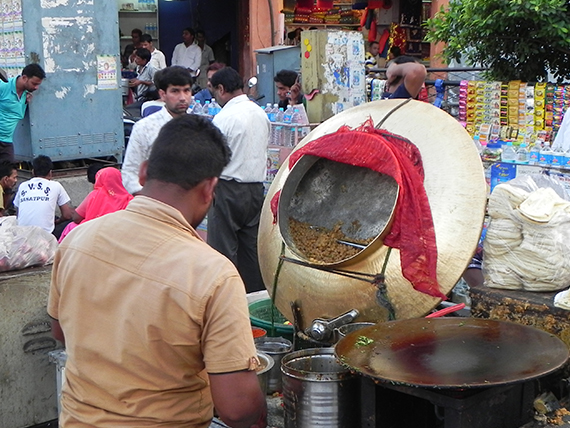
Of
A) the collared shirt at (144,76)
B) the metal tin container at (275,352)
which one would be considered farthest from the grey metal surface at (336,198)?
the collared shirt at (144,76)

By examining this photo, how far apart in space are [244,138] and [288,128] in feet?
3.62

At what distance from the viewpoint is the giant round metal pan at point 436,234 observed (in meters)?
3.40

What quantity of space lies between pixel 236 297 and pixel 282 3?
12381 millimetres

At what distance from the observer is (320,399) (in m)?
2.88

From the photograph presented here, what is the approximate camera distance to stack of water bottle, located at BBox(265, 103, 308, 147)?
6758 mm

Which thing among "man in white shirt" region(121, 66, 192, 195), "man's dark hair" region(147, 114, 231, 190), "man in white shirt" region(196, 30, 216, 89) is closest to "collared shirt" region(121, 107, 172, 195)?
"man in white shirt" region(121, 66, 192, 195)

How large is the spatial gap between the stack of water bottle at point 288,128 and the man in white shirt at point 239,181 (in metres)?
0.77

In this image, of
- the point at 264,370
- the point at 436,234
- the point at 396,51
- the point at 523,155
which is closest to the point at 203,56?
the point at 396,51

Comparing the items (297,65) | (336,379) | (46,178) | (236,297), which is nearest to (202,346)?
(236,297)

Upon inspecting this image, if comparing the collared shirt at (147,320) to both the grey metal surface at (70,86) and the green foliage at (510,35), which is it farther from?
the grey metal surface at (70,86)

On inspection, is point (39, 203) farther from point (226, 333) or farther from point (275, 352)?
point (226, 333)

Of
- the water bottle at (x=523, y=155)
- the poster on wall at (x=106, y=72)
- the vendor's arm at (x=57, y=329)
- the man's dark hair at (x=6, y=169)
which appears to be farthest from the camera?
the poster on wall at (x=106, y=72)

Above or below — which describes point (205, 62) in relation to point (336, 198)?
above

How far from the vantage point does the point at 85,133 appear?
9789 millimetres
